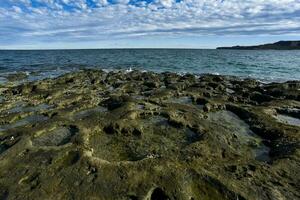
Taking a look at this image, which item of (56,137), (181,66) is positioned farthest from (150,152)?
(181,66)

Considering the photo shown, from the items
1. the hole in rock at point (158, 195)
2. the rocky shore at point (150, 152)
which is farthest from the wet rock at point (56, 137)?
the hole in rock at point (158, 195)

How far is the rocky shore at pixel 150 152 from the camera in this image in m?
8.14

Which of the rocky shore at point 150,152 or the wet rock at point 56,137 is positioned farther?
the wet rock at point 56,137

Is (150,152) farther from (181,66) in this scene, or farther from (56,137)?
(181,66)

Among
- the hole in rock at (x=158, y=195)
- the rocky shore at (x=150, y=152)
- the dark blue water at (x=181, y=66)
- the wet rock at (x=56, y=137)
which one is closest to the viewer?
the hole in rock at (x=158, y=195)

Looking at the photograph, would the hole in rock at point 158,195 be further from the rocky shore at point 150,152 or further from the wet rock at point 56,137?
the wet rock at point 56,137

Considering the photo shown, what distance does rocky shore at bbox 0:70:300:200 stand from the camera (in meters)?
8.14

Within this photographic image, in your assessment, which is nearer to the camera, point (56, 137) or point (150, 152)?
point (150, 152)

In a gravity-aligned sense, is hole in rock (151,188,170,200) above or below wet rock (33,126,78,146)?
above

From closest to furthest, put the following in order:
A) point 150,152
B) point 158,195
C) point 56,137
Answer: point 158,195 → point 150,152 → point 56,137

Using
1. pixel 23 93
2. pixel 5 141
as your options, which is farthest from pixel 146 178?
pixel 23 93

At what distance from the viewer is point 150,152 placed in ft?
36.3

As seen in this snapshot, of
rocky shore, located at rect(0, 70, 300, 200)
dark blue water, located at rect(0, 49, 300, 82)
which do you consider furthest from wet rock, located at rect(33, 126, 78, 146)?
dark blue water, located at rect(0, 49, 300, 82)

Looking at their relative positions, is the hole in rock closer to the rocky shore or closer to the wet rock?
the rocky shore
